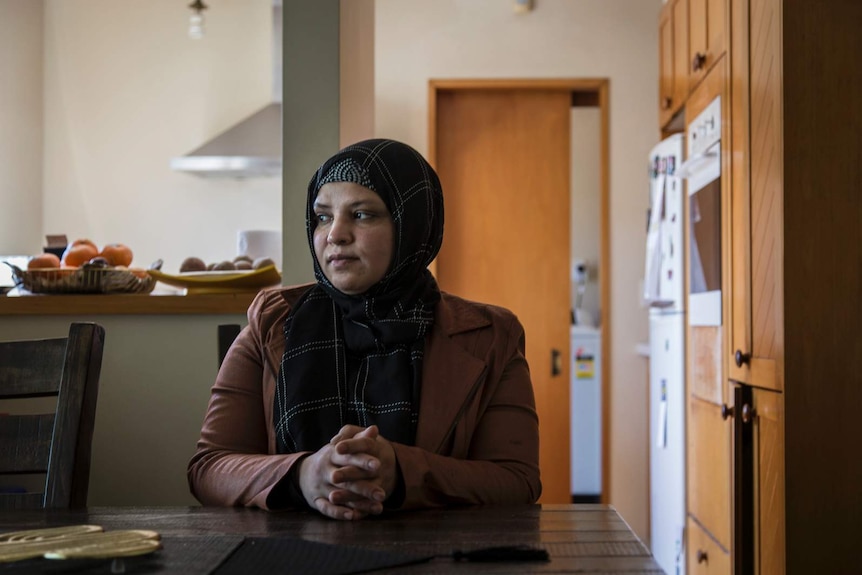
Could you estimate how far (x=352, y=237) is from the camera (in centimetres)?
157

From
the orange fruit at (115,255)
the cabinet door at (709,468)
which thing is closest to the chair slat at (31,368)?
the orange fruit at (115,255)

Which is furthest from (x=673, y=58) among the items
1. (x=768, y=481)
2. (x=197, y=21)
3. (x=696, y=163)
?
(x=197, y=21)

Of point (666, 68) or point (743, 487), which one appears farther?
point (666, 68)

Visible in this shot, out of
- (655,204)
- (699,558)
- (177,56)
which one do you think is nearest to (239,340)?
(699,558)

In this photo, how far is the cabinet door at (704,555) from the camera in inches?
113

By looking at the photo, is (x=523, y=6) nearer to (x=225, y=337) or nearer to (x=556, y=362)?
(x=556, y=362)

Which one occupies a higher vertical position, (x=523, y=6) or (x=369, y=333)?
(x=523, y=6)

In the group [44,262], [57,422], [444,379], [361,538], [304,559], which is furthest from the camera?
[44,262]

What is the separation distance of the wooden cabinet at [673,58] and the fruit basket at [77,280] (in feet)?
7.05

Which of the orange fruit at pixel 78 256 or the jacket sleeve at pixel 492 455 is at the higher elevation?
the orange fruit at pixel 78 256

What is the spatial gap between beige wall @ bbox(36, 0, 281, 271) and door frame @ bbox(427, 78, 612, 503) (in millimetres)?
1158

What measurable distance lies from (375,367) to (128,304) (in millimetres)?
972

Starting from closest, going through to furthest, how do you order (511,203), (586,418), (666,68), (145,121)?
(666,68)
(511,203)
(145,121)
(586,418)

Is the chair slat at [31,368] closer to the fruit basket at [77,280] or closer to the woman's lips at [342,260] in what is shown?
the woman's lips at [342,260]
